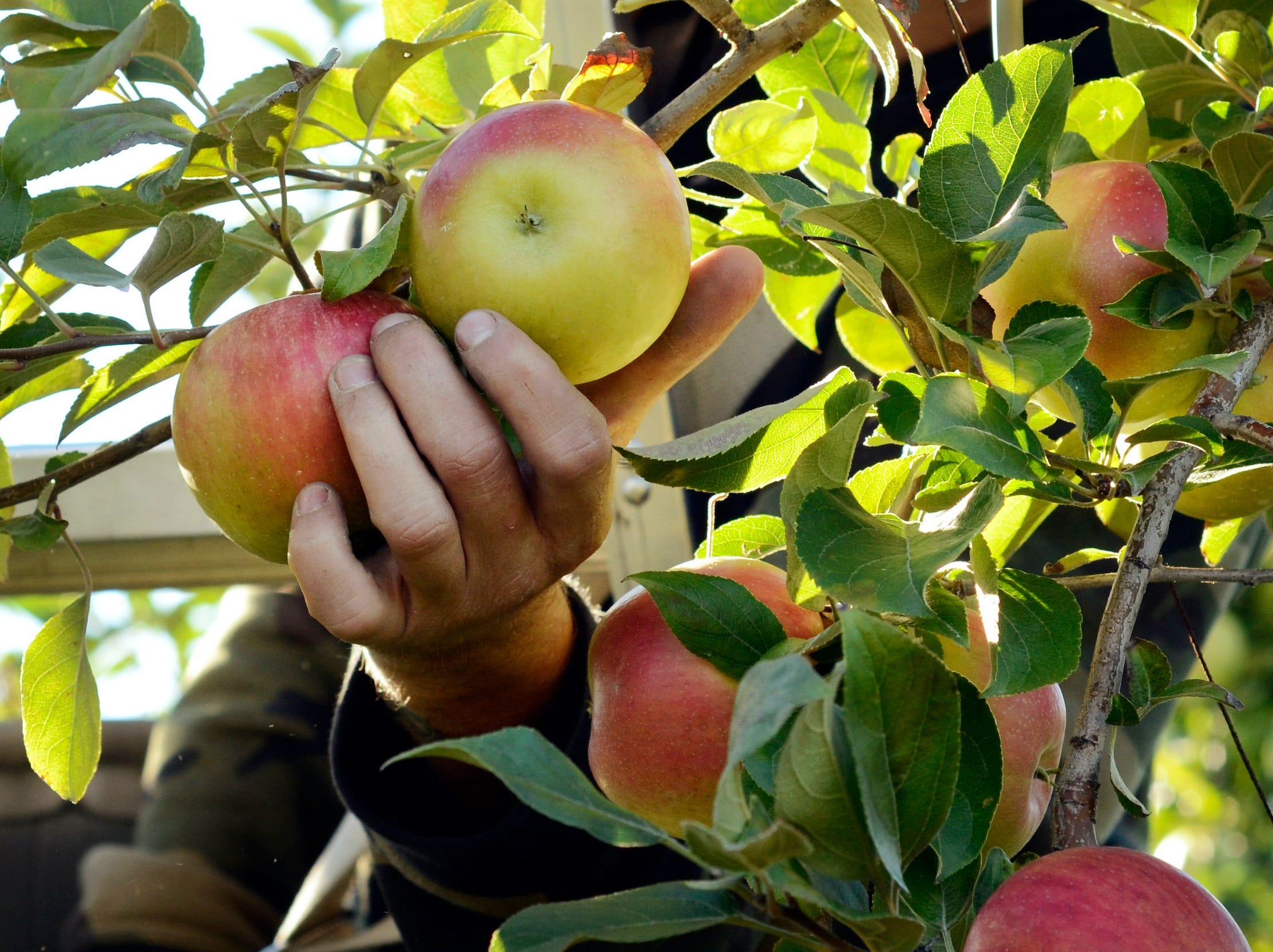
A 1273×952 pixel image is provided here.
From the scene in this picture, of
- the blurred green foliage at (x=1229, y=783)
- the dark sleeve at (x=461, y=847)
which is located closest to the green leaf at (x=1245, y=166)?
the dark sleeve at (x=461, y=847)

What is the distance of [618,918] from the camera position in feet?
1.03

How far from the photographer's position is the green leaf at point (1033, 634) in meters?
0.37

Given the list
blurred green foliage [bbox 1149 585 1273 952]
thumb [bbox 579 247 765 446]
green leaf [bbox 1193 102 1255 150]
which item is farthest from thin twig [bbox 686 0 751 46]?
blurred green foliage [bbox 1149 585 1273 952]

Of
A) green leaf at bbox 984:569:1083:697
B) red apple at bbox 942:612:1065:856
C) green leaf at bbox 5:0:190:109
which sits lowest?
red apple at bbox 942:612:1065:856

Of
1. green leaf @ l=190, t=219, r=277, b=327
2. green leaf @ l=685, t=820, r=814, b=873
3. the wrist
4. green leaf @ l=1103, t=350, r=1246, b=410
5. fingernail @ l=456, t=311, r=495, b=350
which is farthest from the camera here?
the wrist

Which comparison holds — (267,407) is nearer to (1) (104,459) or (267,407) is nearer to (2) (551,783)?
(1) (104,459)

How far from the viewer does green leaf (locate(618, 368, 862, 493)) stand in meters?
0.41

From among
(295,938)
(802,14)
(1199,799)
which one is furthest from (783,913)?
(1199,799)

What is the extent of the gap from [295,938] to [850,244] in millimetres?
1188

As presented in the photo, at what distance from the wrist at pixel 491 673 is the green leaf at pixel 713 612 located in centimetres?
27

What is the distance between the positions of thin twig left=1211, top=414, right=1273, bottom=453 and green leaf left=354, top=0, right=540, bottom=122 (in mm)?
354

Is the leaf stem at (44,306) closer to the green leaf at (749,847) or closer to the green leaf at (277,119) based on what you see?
the green leaf at (277,119)

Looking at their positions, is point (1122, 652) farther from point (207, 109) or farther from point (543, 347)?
point (207, 109)

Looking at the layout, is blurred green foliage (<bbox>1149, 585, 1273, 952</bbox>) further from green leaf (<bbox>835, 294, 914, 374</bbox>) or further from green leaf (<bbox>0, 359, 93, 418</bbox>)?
green leaf (<bbox>0, 359, 93, 418</bbox>)
